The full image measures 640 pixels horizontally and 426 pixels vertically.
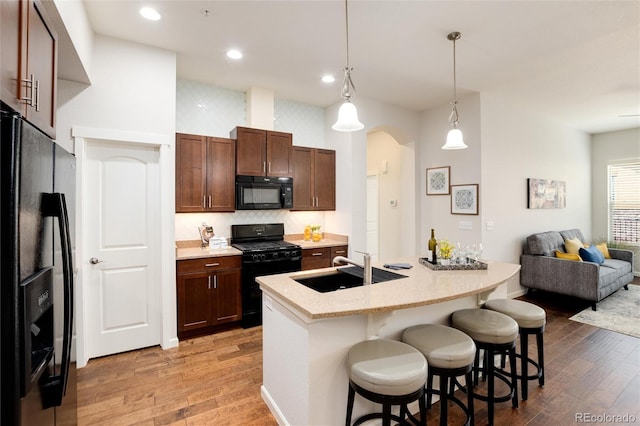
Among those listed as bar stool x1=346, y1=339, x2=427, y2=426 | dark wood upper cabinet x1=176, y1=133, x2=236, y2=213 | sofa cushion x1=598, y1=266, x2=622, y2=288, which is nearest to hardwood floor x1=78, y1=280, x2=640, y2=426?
bar stool x1=346, y1=339, x2=427, y2=426

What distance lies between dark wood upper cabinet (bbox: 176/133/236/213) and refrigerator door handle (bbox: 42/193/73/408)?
2319mm

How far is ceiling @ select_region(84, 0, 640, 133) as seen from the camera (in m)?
Result: 2.55

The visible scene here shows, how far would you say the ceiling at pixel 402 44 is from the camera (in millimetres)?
2547

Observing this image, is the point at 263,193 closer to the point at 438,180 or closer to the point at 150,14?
the point at 150,14

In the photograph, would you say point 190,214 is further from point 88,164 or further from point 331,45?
point 331,45

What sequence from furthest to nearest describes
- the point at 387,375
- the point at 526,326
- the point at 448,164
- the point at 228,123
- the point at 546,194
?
the point at 546,194, the point at 448,164, the point at 228,123, the point at 526,326, the point at 387,375

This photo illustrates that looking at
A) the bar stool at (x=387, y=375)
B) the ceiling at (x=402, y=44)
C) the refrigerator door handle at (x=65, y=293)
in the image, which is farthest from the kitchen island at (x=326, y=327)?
the ceiling at (x=402, y=44)

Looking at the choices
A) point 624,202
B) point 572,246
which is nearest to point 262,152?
point 572,246

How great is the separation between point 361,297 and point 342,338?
0.27 metres

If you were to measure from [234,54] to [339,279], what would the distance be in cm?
261

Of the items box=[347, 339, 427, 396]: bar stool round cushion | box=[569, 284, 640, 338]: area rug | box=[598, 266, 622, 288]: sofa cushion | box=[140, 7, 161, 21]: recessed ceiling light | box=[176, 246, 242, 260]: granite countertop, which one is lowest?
box=[569, 284, 640, 338]: area rug

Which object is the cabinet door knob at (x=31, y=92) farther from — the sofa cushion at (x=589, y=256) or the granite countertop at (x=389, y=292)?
the sofa cushion at (x=589, y=256)

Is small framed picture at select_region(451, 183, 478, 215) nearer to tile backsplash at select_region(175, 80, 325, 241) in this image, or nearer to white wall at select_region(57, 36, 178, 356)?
tile backsplash at select_region(175, 80, 325, 241)

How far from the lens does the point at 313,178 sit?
4.62 metres
